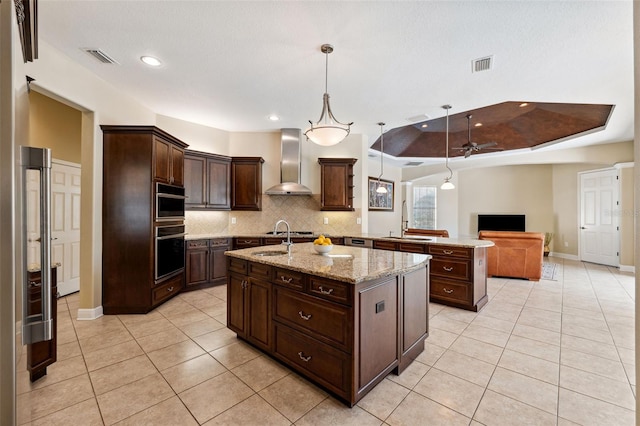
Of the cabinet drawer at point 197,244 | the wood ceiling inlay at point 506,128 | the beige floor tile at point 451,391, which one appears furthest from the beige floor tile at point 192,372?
the wood ceiling inlay at point 506,128

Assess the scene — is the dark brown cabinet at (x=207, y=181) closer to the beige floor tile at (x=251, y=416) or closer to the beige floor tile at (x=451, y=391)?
the beige floor tile at (x=251, y=416)

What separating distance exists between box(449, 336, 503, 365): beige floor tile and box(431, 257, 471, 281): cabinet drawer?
1.03m

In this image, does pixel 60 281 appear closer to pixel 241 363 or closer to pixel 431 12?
pixel 241 363

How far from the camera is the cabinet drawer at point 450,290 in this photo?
3.68m

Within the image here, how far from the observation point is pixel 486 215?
9.14 meters

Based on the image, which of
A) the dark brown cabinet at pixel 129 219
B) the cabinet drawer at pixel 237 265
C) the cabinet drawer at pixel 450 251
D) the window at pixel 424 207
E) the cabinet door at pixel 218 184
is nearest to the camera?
A: the cabinet drawer at pixel 237 265

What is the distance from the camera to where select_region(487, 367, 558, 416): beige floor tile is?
1.91m

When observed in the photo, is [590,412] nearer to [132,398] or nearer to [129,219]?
[132,398]

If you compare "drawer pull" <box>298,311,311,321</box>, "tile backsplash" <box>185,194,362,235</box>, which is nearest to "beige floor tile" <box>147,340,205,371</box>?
"drawer pull" <box>298,311,311,321</box>

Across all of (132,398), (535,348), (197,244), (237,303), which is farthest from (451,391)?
(197,244)

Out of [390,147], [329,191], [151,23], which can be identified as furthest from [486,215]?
[151,23]

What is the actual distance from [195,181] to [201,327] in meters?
2.57

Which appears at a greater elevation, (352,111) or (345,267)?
(352,111)

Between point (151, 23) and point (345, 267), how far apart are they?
8.83 feet
